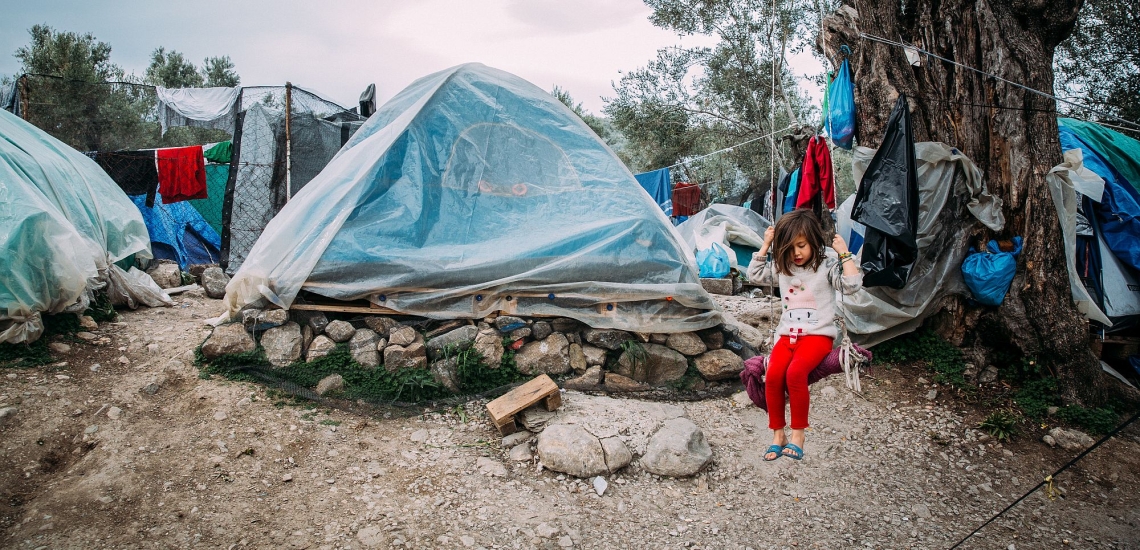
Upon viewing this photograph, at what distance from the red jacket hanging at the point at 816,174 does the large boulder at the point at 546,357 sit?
2367 mm

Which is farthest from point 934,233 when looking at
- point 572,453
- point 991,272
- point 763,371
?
point 572,453

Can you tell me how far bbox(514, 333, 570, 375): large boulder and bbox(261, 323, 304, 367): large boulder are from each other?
5.72ft

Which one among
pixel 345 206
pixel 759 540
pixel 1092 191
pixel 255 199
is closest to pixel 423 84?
pixel 345 206

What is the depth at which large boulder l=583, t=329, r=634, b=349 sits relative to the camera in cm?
473

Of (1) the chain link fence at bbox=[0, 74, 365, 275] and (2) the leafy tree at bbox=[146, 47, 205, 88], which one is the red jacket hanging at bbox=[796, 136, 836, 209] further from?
(2) the leafy tree at bbox=[146, 47, 205, 88]

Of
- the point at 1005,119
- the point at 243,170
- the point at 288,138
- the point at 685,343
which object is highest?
the point at 288,138

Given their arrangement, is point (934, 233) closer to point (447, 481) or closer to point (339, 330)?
point (447, 481)

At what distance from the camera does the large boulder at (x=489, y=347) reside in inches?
179

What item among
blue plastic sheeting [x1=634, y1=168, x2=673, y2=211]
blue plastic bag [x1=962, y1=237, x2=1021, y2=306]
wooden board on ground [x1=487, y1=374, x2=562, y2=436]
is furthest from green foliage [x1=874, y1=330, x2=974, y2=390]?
blue plastic sheeting [x1=634, y1=168, x2=673, y2=211]

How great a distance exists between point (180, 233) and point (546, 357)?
21.6 feet

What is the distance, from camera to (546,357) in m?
4.67

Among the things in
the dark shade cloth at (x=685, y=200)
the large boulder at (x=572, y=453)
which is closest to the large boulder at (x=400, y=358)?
the large boulder at (x=572, y=453)

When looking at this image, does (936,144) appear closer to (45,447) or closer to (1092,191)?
(1092,191)

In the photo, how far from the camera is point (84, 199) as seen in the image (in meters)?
5.50
